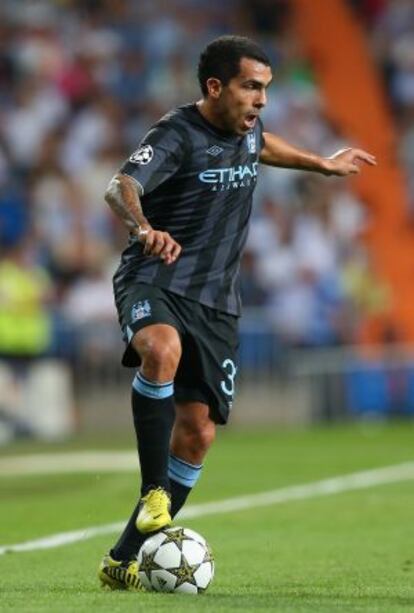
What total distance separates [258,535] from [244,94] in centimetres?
323

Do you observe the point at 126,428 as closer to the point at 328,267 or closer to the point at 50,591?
the point at 328,267

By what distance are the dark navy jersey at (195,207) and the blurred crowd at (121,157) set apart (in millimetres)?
11687

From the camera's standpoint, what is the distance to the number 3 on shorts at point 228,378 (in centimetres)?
760

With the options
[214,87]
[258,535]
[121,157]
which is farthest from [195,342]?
[121,157]

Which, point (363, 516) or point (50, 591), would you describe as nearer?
point (50, 591)

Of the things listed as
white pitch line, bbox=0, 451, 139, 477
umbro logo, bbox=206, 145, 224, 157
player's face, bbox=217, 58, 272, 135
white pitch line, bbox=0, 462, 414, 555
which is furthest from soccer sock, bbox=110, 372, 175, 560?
white pitch line, bbox=0, 451, 139, 477

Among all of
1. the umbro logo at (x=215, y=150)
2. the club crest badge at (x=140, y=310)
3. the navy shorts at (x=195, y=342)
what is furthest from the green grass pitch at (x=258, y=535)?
the umbro logo at (x=215, y=150)

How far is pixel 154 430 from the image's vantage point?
23.5 ft

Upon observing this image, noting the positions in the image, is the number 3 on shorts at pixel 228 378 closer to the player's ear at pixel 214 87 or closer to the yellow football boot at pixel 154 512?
the yellow football boot at pixel 154 512

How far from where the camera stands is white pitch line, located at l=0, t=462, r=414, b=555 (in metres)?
9.55

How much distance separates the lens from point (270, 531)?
33.0ft

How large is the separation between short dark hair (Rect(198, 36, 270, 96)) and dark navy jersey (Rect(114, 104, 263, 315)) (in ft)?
0.71

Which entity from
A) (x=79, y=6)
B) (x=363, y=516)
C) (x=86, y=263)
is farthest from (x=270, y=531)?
(x=79, y=6)

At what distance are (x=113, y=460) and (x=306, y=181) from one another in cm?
738
